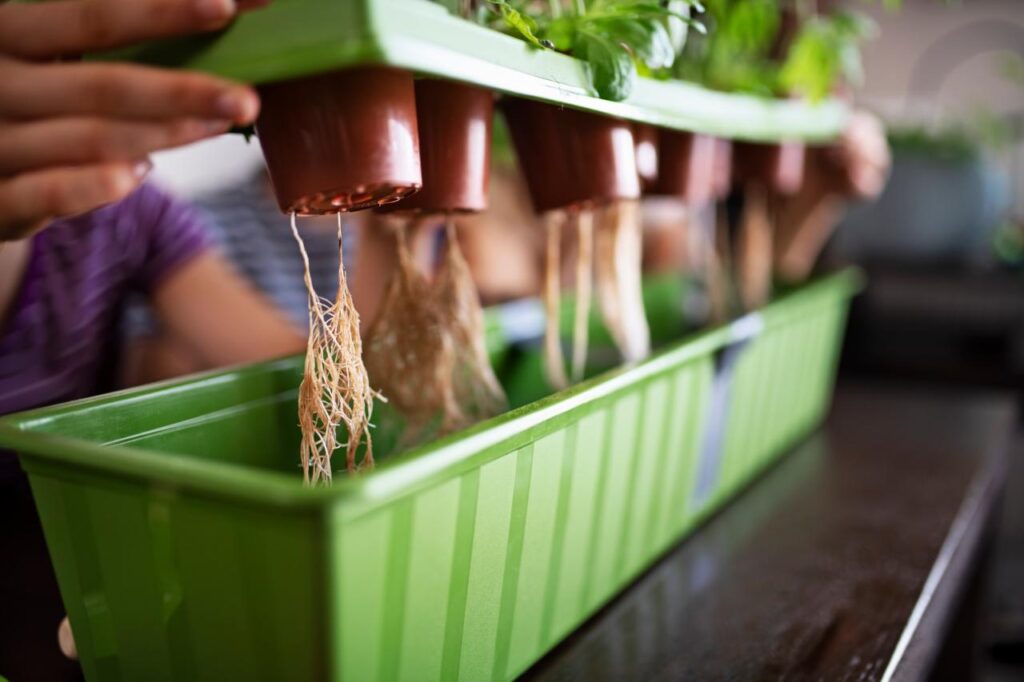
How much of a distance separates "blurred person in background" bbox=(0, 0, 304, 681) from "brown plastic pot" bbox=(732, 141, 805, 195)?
64 cm

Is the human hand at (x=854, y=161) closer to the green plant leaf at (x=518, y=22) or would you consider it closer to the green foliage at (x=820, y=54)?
the green foliage at (x=820, y=54)

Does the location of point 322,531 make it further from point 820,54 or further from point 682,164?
point 820,54

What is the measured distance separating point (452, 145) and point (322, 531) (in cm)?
27

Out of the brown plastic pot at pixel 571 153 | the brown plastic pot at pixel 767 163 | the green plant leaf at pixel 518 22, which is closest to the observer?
the green plant leaf at pixel 518 22

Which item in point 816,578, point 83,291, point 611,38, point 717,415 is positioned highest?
point 611,38

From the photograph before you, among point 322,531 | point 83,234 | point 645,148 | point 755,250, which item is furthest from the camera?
point 755,250

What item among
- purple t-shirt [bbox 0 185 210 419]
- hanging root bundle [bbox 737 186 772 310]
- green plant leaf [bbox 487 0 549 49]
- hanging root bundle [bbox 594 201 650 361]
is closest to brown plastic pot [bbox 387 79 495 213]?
green plant leaf [bbox 487 0 549 49]

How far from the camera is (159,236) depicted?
1.10 m

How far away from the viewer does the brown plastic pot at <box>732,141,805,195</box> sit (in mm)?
1056

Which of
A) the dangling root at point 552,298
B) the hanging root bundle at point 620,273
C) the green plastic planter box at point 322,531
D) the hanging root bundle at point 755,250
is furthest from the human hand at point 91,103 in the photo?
the hanging root bundle at point 755,250

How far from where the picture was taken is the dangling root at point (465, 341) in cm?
72

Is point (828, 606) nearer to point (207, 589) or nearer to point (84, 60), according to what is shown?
point (207, 589)

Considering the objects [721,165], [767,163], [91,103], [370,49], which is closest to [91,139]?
[91,103]

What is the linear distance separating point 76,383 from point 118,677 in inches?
21.5
